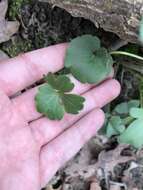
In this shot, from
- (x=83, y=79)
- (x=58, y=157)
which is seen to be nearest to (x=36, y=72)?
(x=83, y=79)

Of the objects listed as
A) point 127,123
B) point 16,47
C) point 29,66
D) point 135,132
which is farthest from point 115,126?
point 16,47

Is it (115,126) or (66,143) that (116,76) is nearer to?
(115,126)

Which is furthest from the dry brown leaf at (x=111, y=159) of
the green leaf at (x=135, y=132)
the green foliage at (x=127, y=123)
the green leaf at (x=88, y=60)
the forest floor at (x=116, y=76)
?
the green leaf at (x=88, y=60)

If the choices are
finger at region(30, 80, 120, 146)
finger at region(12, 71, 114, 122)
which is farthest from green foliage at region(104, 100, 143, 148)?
finger at region(12, 71, 114, 122)

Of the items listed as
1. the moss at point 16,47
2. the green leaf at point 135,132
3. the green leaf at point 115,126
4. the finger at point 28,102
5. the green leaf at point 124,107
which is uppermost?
the moss at point 16,47

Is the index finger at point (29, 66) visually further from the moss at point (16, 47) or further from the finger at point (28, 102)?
the moss at point (16, 47)

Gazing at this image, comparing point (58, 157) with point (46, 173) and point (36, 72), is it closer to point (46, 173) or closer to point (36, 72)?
point (46, 173)

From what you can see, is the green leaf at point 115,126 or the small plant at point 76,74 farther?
the green leaf at point 115,126

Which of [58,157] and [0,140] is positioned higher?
[0,140]
